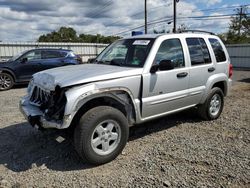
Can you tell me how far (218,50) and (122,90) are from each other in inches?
113

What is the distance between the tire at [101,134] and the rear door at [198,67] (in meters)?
1.79

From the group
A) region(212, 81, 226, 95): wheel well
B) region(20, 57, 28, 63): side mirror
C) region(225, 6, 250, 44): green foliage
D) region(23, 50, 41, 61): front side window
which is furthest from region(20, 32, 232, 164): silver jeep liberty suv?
region(225, 6, 250, 44): green foliage

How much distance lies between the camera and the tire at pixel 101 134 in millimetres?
3518

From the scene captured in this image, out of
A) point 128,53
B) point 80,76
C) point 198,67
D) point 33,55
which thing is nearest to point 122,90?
point 80,76

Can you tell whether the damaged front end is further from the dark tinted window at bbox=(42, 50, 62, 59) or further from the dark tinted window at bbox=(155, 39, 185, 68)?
the dark tinted window at bbox=(42, 50, 62, 59)

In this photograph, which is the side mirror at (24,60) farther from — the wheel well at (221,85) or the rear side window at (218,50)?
the wheel well at (221,85)

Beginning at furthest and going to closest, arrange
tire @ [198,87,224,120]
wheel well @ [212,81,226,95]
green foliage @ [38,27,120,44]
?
green foliage @ [38,27,120,44] < wheel well @ [212,81,226,95] < tire @ [198,87,224,120]

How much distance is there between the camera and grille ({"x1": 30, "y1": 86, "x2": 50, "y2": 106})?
3.88 m

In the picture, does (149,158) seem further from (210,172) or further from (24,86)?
(24,86)

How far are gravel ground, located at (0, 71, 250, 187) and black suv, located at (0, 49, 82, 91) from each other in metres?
5.61

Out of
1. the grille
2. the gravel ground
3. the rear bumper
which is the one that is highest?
the grille

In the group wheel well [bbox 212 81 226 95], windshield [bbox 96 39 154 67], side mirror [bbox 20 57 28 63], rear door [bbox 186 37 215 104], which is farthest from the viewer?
side mirror [bbox 20 57 28 63]

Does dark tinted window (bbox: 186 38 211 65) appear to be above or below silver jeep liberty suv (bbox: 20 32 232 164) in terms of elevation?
above

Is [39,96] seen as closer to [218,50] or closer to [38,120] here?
[38,120]
